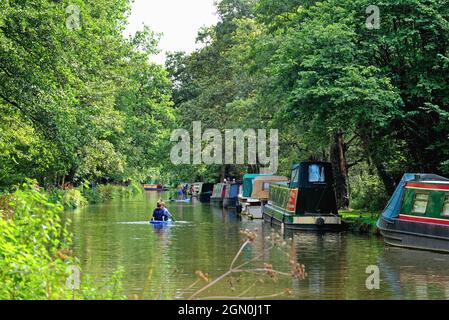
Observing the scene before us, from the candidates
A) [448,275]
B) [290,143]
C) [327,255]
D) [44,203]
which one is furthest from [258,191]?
[44,203]

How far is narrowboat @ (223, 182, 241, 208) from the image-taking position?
55941 millimetres

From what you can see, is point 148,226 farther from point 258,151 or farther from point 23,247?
point 23,247

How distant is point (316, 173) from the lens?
33469mm

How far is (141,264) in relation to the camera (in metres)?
20.6

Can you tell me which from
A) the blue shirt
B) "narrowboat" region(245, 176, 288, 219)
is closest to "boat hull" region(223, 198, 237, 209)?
"narrowboat" region(245, 176, 288, 219)

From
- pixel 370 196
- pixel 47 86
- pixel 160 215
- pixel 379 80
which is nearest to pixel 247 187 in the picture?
pixel 160 215

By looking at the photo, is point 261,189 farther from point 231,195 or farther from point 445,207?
point 445,207

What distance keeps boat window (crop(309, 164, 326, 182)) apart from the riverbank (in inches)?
77.7

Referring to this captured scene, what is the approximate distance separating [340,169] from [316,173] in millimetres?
5379

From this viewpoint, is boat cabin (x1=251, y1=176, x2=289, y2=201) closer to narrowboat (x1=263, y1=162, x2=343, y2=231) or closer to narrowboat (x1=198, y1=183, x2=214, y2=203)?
narrowboat (x1=263, y1=162, x2=343, y2=231)

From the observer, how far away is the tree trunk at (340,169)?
38531mm
